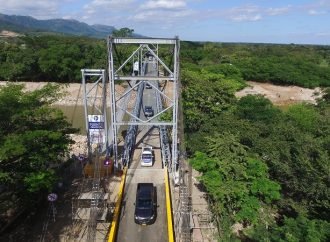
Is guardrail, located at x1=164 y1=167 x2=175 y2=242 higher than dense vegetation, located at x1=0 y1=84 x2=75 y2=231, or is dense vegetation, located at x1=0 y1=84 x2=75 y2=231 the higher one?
dense vegetation, located at x1=0 y1=84 x2=75 y2=231

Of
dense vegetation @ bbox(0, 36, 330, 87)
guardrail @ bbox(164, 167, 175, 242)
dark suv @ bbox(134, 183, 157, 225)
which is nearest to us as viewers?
guardrail @ bbox(164, 167, 175, 242)

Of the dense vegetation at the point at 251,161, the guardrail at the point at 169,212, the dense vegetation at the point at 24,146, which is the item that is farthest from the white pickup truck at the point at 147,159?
the dense vegetation at the point at 24,146

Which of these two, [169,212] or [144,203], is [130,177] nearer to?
[144,203]

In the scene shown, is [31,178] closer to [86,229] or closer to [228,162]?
[86,229]

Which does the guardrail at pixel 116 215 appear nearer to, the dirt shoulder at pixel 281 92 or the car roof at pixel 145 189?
the car roof at pixel 145 189

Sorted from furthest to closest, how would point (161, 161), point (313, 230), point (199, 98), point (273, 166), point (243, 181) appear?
point (199, 98)
point (161, 161)
point (273, 166)
point (243, 181)
point (313, 230)

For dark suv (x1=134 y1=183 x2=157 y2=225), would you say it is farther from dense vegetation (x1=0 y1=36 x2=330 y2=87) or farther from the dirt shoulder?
the dirt shoulder

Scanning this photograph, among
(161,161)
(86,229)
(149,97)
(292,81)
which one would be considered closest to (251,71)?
(292,81)

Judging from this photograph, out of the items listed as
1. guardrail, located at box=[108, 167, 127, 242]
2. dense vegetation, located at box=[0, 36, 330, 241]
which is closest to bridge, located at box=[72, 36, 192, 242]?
guardrail, located at box=[108, 167, 127, 242]
